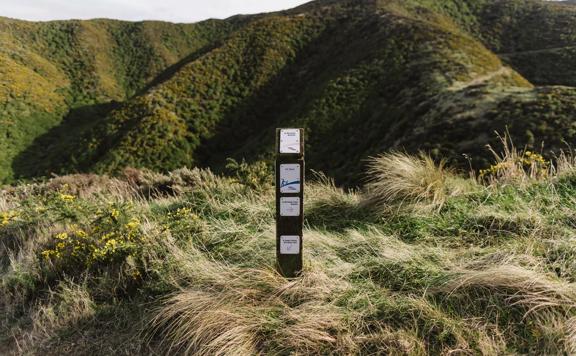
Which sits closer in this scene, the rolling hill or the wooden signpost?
the wooden signpost

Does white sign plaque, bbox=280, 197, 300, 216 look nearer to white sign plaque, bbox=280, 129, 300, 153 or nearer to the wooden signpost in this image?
the wooden signpost

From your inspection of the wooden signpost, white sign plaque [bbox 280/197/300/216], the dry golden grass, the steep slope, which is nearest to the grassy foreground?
the dry golden grass

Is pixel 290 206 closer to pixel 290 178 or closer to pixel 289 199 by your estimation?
pixel 289 199

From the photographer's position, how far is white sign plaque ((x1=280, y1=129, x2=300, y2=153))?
11.5 feet

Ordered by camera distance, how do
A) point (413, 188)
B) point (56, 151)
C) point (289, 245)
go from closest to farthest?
point (289, 245) < point (413, 188) < point (56, 151)

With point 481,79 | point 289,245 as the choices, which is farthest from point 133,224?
point 481,79

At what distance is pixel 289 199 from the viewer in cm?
360

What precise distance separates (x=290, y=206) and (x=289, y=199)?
0.22 feet

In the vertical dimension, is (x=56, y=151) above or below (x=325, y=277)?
below

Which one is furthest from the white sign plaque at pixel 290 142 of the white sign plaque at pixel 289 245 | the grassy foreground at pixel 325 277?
the grassy foreground at pixel 325 277

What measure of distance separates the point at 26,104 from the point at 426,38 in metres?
39.3

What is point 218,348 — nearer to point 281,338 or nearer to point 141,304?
point 281,338

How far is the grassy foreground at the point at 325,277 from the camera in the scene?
10.2ft

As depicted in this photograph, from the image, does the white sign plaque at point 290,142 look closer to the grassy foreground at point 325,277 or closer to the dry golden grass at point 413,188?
the grassy foreground at point 325,277
